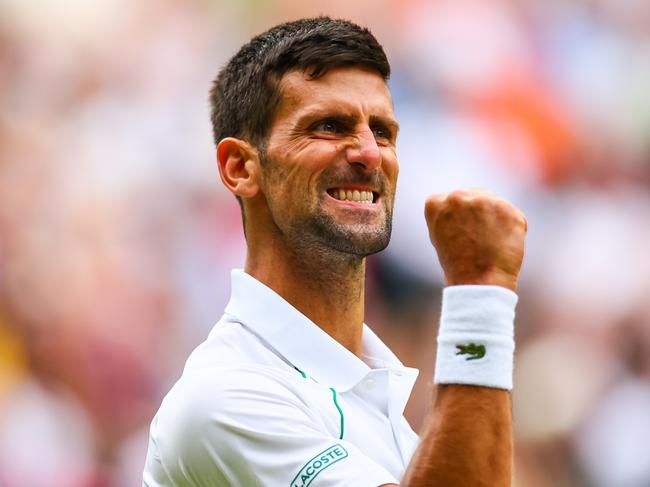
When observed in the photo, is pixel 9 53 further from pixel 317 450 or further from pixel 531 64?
pixel 317 450

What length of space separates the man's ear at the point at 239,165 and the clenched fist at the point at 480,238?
28.4 inches

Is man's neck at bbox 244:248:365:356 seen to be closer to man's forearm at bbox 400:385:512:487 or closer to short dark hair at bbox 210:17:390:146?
short dark hair at bbox 210:17:390:146

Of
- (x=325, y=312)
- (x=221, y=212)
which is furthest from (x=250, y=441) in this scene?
(x=221, y=212)

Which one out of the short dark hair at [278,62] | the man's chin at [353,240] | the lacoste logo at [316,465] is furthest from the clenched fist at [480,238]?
the short dark hair at [278,62]

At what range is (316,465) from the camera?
1.86 meters

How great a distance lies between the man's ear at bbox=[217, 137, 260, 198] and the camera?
96.4 inches

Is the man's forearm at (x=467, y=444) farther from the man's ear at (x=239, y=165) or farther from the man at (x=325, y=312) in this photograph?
the man's ear at (x=239, y=165)

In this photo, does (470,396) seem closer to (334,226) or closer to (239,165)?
(334,226)

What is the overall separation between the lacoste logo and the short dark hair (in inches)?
32.3

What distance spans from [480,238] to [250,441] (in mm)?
535

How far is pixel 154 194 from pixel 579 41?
7.85ft

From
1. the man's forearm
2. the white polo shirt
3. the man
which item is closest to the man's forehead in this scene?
the man

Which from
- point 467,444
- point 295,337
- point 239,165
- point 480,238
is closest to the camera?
point 467,444

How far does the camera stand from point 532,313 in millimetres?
5207
